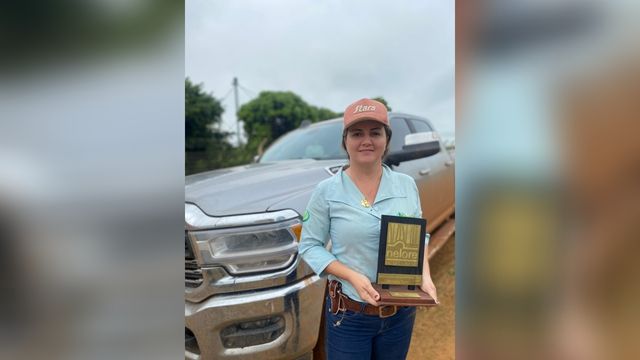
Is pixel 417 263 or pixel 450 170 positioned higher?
pixel 450 170

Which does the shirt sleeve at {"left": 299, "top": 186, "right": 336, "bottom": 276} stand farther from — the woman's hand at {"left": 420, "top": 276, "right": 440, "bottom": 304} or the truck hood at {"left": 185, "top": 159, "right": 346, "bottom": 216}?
the truck hood at {"left": 185, "top": 159, "right": 346, "bottom": 216}

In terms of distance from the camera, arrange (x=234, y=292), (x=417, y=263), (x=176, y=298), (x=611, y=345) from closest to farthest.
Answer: (x=611, y=345)
(x=176, y=298)
(x=417, y=263)
(x=234, y=292)

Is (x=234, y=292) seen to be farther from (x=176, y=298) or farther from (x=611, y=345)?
(x=611, y=345)

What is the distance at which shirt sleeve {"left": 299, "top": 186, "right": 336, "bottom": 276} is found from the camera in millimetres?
1615

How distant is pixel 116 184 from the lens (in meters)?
1.10

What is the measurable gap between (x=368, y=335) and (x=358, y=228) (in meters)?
0.47

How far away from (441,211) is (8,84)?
340 centimetres

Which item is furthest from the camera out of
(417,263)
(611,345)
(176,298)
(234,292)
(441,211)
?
(441,211)

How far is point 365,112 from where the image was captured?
1557 millimetres

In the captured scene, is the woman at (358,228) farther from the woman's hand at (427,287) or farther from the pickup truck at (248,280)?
the pickup truck at (248,280)

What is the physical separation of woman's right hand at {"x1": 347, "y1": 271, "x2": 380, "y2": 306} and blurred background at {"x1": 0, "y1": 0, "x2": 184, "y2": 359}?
25.7 inches

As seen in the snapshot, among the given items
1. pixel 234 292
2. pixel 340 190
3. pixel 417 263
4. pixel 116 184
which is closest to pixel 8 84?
pixel 116 184

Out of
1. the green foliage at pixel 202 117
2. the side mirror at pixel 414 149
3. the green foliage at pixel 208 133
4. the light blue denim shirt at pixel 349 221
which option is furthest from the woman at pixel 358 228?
the green foliage at pixel 202 117

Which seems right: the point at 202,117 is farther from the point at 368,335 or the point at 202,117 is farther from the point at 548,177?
the point at 548,177
